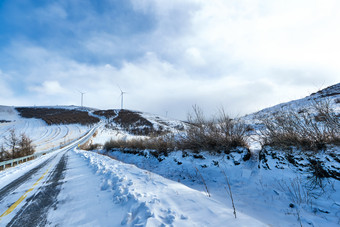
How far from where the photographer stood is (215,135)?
6.58 m

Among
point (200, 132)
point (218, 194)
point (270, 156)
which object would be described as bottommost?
point (218, 194)

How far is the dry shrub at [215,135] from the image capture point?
6.18 m

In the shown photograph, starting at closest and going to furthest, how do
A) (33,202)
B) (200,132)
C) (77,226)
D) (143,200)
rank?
(77,226)
(143,200)
(33,202)
(200,132)

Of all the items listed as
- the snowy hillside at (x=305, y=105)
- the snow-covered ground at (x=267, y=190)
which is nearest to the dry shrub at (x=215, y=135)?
the snow-covered ground at (x=267, y=190)

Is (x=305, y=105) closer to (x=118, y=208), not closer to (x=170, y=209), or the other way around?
(x=170, y=209)

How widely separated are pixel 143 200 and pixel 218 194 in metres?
2.58

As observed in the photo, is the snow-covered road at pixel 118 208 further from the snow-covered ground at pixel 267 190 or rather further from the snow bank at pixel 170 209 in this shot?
the snow-covered ground at pixel 267 190

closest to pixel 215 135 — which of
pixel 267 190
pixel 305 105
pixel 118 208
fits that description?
pixel 267 190

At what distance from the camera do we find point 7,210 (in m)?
3.46

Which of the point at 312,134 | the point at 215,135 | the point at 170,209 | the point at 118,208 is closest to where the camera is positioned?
the point at 170,209

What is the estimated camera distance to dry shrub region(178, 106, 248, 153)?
243 inches

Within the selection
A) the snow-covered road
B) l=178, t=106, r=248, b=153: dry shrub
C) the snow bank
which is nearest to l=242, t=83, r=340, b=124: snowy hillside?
l=178, t=106, r=248, b=153: dry shrub

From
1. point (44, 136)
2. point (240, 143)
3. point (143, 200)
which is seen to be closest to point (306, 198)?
point (240, 143)

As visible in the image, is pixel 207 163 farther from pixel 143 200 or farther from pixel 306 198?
pixel 143 200
